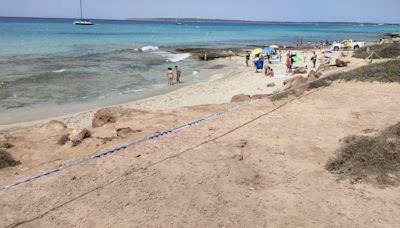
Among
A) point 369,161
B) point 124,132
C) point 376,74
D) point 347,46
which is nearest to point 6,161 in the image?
point 124,132

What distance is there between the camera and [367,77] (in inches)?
571

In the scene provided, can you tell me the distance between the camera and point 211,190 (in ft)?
20.5

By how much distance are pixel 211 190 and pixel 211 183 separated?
228mm

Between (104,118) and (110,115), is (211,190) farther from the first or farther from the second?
(104,118)

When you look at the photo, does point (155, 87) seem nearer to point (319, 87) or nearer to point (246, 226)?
point (319, 87)

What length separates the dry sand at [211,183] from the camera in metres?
5.52

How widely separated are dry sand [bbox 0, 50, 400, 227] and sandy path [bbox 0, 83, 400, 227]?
0.02 meters

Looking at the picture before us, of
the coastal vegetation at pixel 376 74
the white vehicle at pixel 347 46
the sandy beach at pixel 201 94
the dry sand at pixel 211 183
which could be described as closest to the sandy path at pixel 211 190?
the dry sand at pixel 211 183

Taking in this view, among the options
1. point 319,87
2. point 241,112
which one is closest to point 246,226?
point 241,112

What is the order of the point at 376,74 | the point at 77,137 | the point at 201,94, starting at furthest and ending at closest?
the point at 201,94 → the point at 376,74 → the point at 77,137

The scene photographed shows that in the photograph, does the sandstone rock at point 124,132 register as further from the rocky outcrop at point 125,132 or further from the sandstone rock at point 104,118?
the sandstone rock at point 104,118

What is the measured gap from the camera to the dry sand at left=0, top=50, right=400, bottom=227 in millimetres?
5520

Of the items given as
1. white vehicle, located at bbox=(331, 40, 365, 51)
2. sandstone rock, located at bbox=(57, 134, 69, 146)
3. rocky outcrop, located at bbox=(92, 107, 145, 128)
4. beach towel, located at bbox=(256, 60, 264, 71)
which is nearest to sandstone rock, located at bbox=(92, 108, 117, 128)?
rocky outcrop, located at bbox=(92, 107, 145, 128)

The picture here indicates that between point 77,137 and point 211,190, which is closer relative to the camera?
point 211,190
